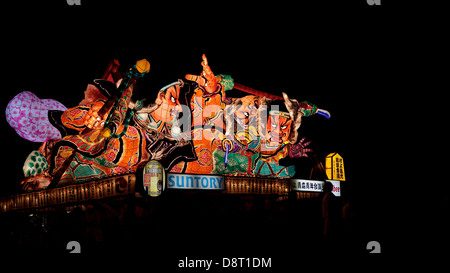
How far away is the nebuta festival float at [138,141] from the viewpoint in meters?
13.4

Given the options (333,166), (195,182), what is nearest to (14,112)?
(195,182)

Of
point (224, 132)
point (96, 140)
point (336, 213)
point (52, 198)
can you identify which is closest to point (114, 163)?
point (96, 140)

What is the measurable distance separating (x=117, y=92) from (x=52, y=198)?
12.7 feet

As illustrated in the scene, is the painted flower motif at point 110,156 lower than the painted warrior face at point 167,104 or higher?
lower

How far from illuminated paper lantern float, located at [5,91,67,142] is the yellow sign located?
33.9 feet

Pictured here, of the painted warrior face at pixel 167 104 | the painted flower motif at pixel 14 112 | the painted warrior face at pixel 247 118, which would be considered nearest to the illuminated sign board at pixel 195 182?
the painted warrior face at pixel 167 104

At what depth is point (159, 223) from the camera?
13.0 metres

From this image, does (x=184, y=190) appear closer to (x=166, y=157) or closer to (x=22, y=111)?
(x=166, y=157)

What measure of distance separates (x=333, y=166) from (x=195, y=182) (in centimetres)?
706

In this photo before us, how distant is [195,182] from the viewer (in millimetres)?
13219

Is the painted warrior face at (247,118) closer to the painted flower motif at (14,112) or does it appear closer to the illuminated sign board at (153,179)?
the illuminated sign board at (153,179)

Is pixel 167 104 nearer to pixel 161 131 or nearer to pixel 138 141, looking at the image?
pixel 161 131

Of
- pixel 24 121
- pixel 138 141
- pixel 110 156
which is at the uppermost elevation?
pixel 24 121

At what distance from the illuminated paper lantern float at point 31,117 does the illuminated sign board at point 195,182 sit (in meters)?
4.30
